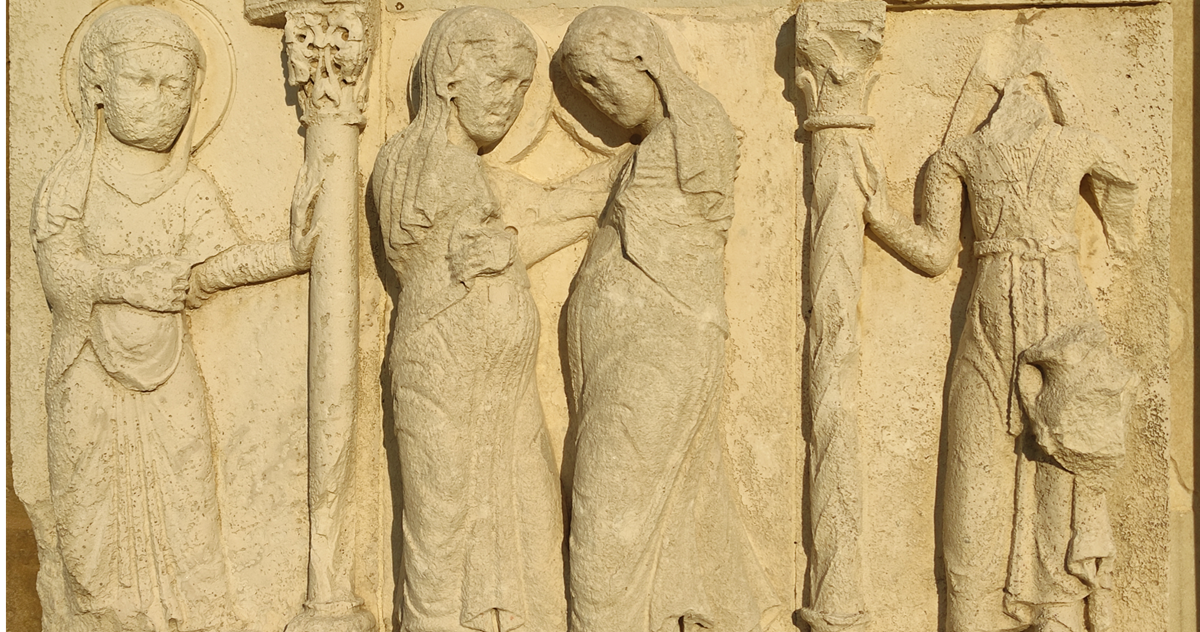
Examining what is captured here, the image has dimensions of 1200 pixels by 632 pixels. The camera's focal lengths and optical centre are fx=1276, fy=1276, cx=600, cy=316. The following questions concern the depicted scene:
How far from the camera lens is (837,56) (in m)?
4.21

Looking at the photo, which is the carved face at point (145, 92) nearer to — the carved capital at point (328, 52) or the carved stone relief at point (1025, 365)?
the carved capital at point (328, 52)

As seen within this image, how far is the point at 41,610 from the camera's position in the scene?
4.68 m

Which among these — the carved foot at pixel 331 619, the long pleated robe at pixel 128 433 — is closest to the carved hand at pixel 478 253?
the long pleated robe at pixel 128 433

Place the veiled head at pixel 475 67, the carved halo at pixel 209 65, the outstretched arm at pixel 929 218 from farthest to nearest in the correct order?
the carved halo at pixel 209 65
the outstretched arm at pixel 929 218
the veiled head at pixel 475 67

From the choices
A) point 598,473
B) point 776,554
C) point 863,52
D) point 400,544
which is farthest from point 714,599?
point 863,52

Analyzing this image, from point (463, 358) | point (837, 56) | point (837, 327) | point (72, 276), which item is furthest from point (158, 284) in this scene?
point (837, 56)

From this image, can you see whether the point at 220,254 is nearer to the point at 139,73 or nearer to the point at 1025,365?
the point at 139,73

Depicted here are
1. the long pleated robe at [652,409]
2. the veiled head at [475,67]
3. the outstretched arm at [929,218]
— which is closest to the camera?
the long pleated robe at [652,409]

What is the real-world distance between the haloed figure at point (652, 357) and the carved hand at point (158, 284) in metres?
1.34

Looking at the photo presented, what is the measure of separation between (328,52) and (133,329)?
114cm

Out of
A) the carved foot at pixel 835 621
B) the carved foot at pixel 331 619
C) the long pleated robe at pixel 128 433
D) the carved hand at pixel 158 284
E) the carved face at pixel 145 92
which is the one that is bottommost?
the carved foot at pixel 331 619

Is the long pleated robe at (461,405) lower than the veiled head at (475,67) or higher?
lower

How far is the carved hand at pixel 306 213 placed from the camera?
4305 mm

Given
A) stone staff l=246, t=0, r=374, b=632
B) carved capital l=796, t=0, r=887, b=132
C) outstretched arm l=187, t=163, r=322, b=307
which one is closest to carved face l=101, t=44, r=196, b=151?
stone staff l=246, t=0, r=374, b=632
